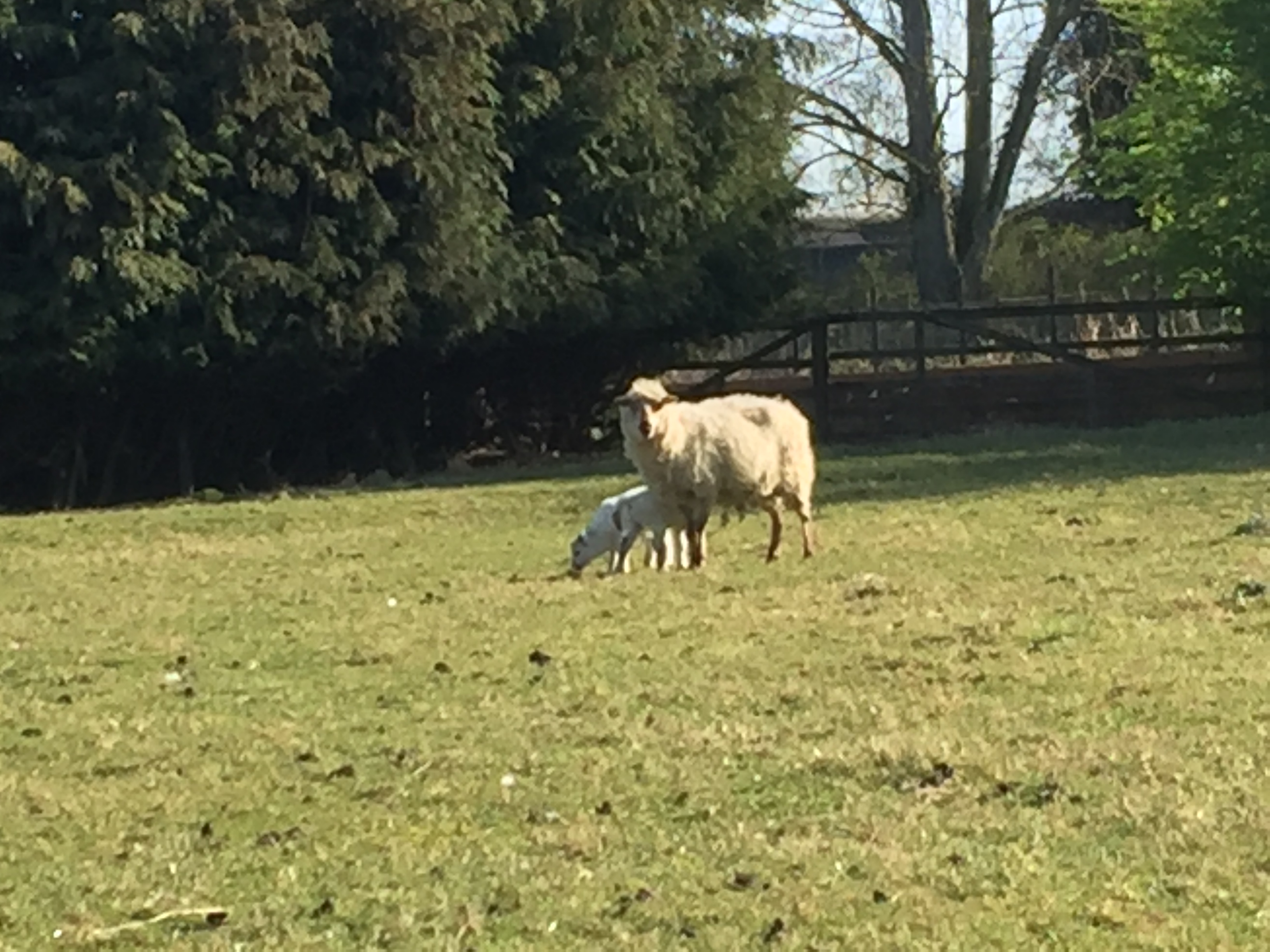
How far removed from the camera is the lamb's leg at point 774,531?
1566 centimetres

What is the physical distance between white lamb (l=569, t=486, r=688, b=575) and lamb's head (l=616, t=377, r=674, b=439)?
19.7 inches

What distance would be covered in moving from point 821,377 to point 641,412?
17020mm


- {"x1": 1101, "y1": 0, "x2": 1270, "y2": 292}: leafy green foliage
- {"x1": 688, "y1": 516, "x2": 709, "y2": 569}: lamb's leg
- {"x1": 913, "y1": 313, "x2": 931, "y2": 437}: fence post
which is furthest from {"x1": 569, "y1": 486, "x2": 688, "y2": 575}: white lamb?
{"x1": 1101, "y1": 0, "x2": 1270, "y2": 292}: leafy green foliage

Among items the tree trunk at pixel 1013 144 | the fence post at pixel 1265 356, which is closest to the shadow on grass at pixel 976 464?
the fence post at pixel 1265 356

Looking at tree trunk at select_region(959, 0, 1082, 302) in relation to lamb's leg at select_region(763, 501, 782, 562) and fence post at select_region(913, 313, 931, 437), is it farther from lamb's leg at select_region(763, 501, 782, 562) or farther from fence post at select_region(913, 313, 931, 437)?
lamb's leg at select_region(763, 501, 782, 562)

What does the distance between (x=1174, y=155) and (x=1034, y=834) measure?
26.8 meters

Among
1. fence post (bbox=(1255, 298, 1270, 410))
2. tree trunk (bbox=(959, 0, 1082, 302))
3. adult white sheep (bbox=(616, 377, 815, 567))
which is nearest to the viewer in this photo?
adult white sheep (bbox=(616, 377, 815, 567))

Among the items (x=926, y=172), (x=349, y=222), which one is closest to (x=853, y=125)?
(x=926, y=172)

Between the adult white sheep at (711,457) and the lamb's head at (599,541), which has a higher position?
the adult white sheep at (711,457)

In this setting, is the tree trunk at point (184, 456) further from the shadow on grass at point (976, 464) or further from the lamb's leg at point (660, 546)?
the lamb's leg at point (660, 546)

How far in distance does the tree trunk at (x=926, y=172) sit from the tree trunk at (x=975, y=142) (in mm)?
445

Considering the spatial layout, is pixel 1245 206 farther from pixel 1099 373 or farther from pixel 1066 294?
pixel 1066 294

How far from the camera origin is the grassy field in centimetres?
631

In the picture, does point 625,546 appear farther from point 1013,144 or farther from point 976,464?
point 1013,144
